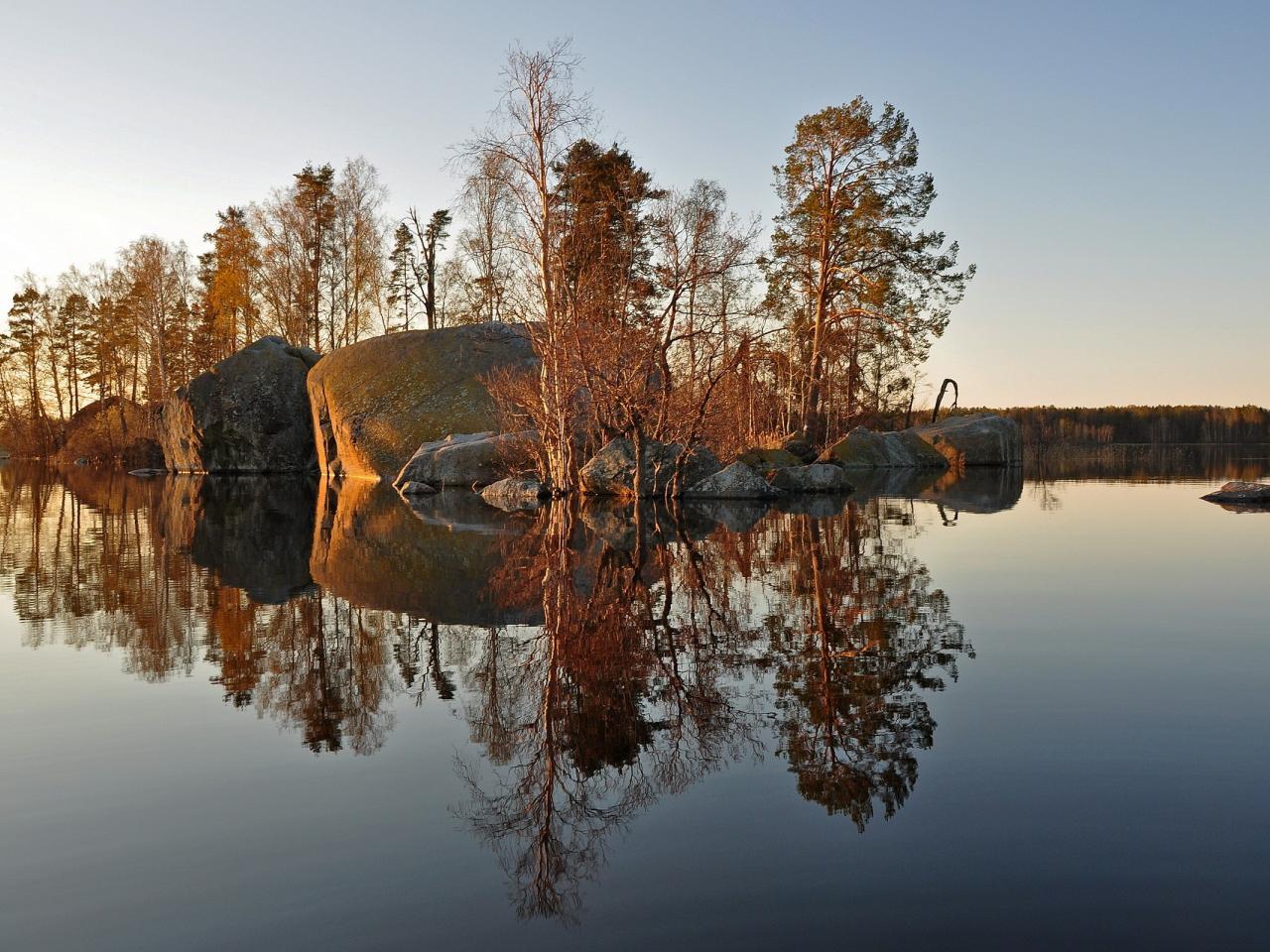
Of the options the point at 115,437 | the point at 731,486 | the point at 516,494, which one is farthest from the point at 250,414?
the point at 731,486

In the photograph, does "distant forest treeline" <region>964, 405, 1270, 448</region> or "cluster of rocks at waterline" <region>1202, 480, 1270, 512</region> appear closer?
"cluster of rocks at waterline" <region>1202, 480, 1270, 512</region>

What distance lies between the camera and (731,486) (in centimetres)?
1903

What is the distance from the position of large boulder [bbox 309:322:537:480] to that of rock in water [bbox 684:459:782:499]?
34.9ft

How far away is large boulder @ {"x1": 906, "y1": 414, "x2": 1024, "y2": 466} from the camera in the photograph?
37125 mm

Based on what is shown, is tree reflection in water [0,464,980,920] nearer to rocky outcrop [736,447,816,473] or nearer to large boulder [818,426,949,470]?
rocky outcrop [736,447,816,473]

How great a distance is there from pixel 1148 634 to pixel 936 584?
7.31ft

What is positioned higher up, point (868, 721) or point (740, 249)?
point (740, 249)

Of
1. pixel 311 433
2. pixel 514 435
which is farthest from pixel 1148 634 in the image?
pixel 311 433

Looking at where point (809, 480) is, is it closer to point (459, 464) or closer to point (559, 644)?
point (459, 464)

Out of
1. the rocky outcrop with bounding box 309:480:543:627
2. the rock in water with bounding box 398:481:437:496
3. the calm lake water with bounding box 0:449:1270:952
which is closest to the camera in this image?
the calm lake water with bounding box 0:449:1270:952

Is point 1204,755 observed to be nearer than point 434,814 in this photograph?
No

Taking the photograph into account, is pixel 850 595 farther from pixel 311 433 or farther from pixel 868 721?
pixel 311 433

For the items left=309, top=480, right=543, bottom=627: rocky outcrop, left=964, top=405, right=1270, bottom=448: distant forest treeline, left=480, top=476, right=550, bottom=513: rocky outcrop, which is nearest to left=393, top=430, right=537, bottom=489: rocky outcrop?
left=480, top=476, right=550, bottom=513: rocky outcrop

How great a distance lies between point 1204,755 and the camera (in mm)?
3939
